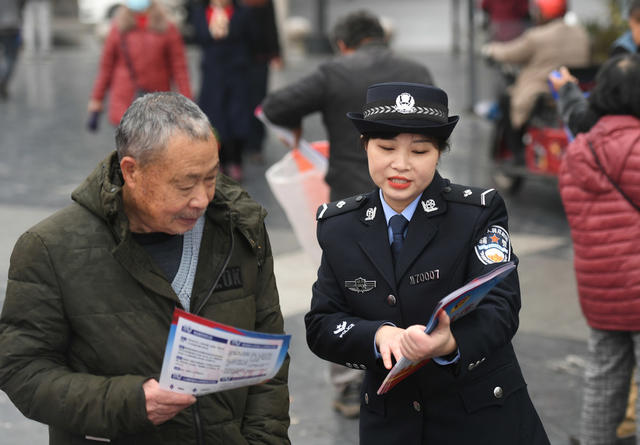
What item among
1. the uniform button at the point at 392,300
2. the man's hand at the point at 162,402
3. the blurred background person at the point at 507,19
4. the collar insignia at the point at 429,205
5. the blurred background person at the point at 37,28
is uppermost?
the collar insignia at the point at 429,205

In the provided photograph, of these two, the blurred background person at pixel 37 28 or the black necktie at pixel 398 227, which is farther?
the blurred background person at pixel 37 28

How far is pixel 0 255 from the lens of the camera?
7.98 meters

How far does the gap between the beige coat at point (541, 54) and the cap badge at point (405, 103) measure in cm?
679

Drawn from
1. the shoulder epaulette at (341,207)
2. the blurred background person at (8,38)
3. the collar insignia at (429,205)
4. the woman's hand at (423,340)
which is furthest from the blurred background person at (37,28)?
the woman's hand at (423,340)

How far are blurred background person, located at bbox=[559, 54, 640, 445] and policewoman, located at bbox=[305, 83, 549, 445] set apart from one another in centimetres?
141

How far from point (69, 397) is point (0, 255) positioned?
5.63 m

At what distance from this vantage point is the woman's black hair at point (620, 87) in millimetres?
4352

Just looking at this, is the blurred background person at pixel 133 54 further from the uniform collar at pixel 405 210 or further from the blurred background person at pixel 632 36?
the uniform collar at pixel 405 210

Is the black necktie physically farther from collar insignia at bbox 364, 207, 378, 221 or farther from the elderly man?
the elderly man

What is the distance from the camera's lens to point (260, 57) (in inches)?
A: 462

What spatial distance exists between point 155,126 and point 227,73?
817 cm

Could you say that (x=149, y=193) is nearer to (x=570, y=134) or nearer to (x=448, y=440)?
(x=448, y=440)

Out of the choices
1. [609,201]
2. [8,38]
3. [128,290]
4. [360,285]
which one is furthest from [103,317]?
[8,38]

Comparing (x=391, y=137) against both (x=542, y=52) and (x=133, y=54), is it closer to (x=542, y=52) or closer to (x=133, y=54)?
(x=133, y=54)
